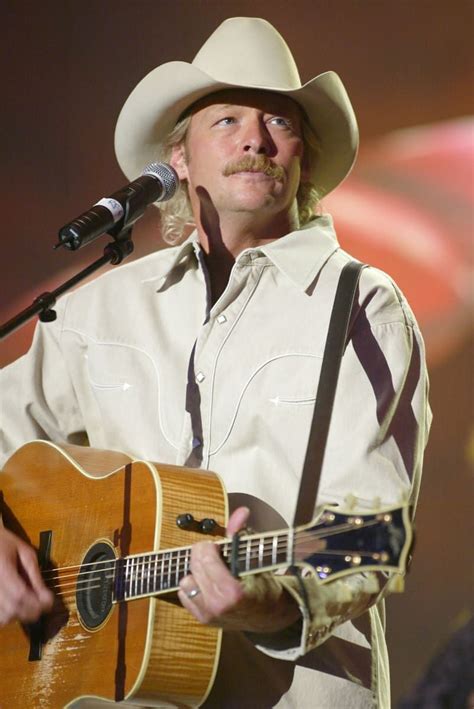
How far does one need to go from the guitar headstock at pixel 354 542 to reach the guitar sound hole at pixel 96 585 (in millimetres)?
Result: 600

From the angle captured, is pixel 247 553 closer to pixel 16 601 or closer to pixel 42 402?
pixel 16 601

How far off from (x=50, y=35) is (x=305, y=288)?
172cm

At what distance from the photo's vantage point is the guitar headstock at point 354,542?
1996 mm

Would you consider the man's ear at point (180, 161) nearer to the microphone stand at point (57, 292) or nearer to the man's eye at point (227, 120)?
the man's eye at point (227, 120)

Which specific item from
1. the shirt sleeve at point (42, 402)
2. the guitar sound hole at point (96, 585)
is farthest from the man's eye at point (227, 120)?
the guitar sound hole at point (96, 585)

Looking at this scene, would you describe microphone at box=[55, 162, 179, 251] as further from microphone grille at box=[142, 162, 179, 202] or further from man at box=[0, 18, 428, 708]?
man at box=[0, 18, 428, 708]

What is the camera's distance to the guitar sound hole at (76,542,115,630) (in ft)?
8.21

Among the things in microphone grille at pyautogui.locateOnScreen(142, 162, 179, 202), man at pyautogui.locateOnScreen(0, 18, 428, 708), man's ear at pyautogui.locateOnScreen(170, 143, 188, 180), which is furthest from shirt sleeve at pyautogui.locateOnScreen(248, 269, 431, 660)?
man's ear at pyautogui.locateOnScreen(170, 143, 188, 180)

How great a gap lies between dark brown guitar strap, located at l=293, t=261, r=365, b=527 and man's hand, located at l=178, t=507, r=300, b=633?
30 cm

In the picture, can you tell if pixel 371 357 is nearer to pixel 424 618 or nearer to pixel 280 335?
pixel 280 335

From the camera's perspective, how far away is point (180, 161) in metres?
3.35

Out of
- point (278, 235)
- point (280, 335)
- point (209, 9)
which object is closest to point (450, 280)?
point (278, 235)

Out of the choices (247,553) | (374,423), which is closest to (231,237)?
(374,423)

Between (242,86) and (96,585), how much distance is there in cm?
146
